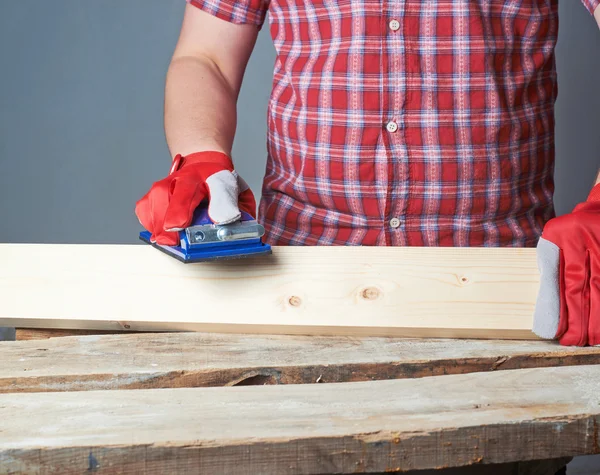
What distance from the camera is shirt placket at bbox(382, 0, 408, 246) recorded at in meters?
1.93

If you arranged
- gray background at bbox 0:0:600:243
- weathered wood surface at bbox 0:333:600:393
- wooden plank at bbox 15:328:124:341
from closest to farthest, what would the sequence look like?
weathered wood surface at bbox 0:333:600:393, wooden plank at bbox 15:328:124:341, gray background at bbox 0:0:600:243

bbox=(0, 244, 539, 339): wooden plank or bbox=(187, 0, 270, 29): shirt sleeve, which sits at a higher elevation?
bbox=(187, 0, 270, 29): shirt sleeve

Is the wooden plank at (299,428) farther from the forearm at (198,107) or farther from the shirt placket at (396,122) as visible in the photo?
the forearm at (198,107)

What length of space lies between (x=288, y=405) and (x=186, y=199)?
0.61 m

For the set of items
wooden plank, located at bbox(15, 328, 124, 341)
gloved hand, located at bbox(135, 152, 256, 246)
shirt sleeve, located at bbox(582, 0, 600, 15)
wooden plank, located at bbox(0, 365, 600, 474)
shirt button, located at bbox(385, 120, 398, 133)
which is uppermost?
shirt sleeve, located at bbox(582, 0, 600, 15)

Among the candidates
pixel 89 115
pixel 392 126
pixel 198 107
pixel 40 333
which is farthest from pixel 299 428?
pixel 89 115

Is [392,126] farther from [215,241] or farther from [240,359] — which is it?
[240,359]

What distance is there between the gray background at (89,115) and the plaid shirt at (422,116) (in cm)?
Answer: 221

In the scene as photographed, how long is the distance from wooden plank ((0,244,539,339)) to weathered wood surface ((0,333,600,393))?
0.06m

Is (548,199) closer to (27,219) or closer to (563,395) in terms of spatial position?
A: (563,395)

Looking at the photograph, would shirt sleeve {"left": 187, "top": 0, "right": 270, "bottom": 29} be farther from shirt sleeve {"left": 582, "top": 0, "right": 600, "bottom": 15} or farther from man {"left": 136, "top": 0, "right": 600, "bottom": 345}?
shirt sleeve {"left": 582, "top": 0, "right": 600, "bottom": 15}

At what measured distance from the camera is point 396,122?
77.0 inches

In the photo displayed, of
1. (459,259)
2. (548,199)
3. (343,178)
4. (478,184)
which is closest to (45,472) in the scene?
(459,259)

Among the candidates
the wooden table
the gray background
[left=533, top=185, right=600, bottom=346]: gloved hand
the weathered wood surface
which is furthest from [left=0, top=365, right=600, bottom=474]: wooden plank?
the gray background
